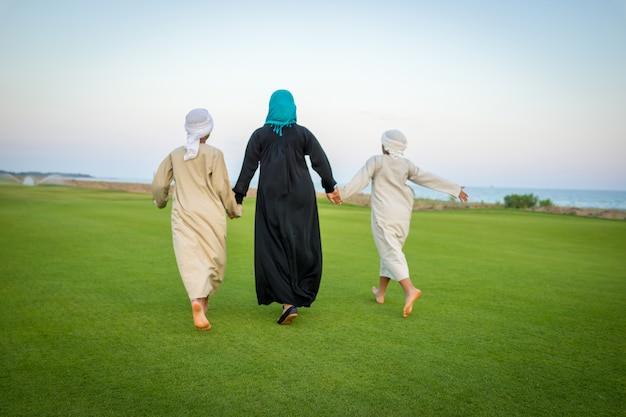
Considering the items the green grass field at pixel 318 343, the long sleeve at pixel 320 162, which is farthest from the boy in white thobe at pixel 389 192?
the green grass field at pixel 318 343

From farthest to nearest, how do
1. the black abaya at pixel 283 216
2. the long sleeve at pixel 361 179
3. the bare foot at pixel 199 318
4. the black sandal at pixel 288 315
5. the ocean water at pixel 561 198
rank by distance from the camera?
1. the ocean water at pixel 561 198
2. the long sleeve at pixel 361 179
3. the black abaya at pixel 283 216
4. the black sandal at pixel 288 315
5. the bare foot at pixel 199 318

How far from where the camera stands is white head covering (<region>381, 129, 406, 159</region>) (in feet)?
19.5

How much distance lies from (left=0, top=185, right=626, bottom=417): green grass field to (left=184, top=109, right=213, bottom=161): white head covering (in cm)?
165

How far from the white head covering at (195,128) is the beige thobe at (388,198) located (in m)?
1.64

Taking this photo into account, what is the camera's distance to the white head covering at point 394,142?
19.5ft

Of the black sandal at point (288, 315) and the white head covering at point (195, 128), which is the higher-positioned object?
the white head covering at point (195, 128)

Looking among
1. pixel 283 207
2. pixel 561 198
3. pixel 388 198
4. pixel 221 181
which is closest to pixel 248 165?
pixel 221 181

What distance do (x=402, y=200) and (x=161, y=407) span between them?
3.66 meters

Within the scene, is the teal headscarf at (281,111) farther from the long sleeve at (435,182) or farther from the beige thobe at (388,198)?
the long sleeve at (435,182)

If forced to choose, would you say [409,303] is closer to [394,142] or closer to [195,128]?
[394,142]

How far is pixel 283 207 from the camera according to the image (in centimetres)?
523

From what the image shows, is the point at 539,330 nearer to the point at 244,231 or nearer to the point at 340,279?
the point at 340,279

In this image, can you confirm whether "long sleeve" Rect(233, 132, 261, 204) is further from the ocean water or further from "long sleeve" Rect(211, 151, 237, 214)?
the ocean water

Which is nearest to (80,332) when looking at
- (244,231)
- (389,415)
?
(389,415)
